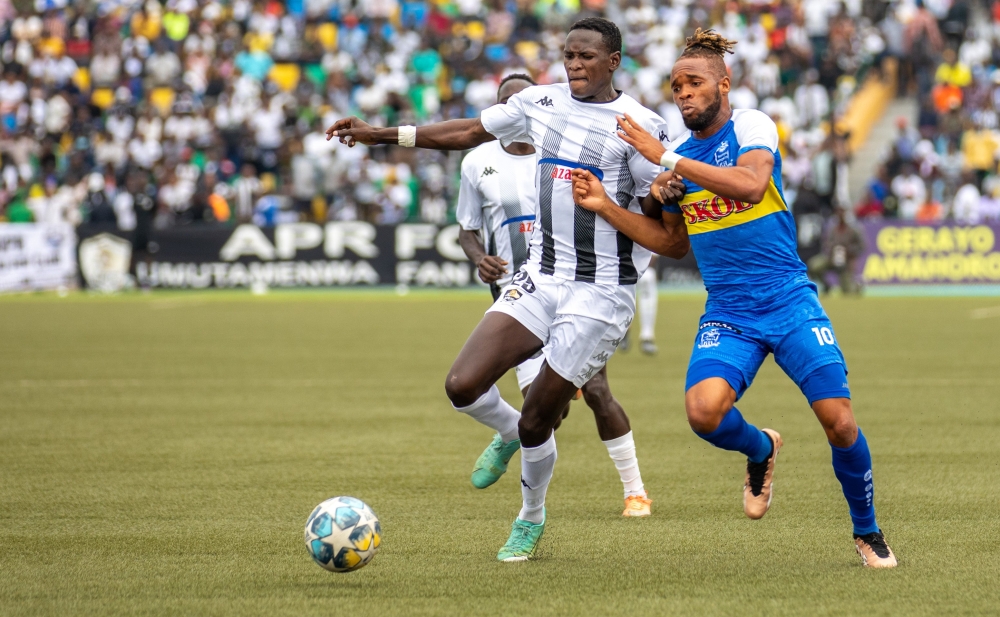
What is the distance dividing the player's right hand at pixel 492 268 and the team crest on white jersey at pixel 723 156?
2.00 m

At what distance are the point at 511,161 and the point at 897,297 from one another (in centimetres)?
1778

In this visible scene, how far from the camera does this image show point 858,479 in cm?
565

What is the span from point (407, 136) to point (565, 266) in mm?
1041

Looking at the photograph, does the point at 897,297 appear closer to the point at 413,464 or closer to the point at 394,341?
the point at 394,341

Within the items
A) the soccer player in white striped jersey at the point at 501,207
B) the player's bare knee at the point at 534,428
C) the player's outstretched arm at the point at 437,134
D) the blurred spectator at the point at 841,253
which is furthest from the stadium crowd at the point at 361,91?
the player's bare knee at the point at 534,428

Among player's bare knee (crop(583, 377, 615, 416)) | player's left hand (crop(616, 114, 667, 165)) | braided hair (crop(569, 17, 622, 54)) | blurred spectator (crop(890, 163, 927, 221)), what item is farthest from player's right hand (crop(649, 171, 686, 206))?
blurred spectator (crop(890, 163, 927, 221))

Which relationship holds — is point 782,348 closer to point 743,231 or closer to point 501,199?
point 743,231

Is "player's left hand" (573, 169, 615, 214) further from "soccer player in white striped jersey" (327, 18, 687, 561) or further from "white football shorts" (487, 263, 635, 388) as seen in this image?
"white football shorts" (487, 263, 635, 388)

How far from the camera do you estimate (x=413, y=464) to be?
8.57 metres

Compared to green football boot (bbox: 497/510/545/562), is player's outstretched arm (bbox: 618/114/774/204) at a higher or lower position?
higher

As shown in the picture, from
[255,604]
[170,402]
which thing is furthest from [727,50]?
[170,402]

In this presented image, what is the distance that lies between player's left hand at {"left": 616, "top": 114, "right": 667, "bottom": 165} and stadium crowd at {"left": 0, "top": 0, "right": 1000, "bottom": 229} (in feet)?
70.8

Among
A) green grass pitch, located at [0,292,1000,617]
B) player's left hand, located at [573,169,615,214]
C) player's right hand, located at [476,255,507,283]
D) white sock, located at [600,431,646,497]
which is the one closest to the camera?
green grass pitch, located at [0,292,1000,617]

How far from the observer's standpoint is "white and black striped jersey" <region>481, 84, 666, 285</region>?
617 centimetres
